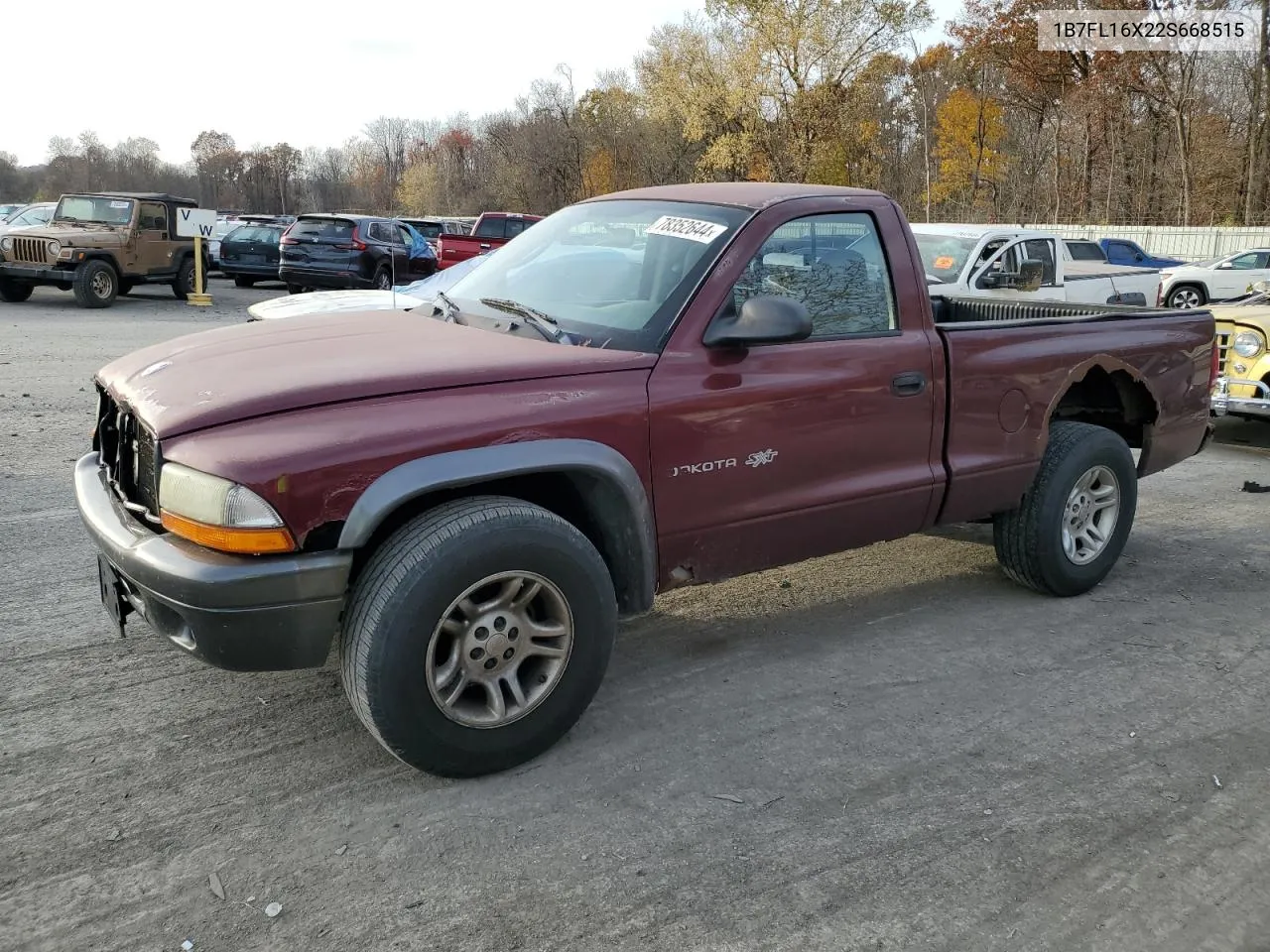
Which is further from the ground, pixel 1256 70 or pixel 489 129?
pixel 489 129

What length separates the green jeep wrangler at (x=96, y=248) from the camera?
54.9 feet

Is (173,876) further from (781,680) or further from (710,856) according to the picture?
(781,680)

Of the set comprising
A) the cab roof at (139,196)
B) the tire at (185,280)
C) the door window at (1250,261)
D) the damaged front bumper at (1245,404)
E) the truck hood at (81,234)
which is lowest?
the damaged front bumper at (1245,404)

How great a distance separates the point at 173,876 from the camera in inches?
106

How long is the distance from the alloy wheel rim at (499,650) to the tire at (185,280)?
17.9m

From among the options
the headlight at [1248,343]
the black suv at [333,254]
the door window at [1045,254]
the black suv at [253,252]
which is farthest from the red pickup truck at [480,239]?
the headlight at [1248,343]

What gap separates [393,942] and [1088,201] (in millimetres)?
47550

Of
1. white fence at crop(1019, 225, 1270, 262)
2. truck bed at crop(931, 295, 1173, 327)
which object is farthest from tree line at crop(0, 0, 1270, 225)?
truck bed at crop(931, 295, 1173, 327)

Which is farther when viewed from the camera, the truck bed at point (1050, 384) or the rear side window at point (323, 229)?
the rear side window at point (323, 229)

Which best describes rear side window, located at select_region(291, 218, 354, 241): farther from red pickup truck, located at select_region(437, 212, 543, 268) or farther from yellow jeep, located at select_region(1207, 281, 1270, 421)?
yellow jeep, located at select_region(1207, 281, 1270, 421)

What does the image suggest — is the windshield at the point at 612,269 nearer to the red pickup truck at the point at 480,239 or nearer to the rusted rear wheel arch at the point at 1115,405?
the rusted rear wheel arch at the point at 1115,405

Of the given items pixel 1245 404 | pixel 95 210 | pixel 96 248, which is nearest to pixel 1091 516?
pixel 1245 404

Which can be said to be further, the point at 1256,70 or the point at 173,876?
the point at 1256,70

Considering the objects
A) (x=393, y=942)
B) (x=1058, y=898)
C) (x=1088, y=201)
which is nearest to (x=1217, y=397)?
(x=1058, y=898)
